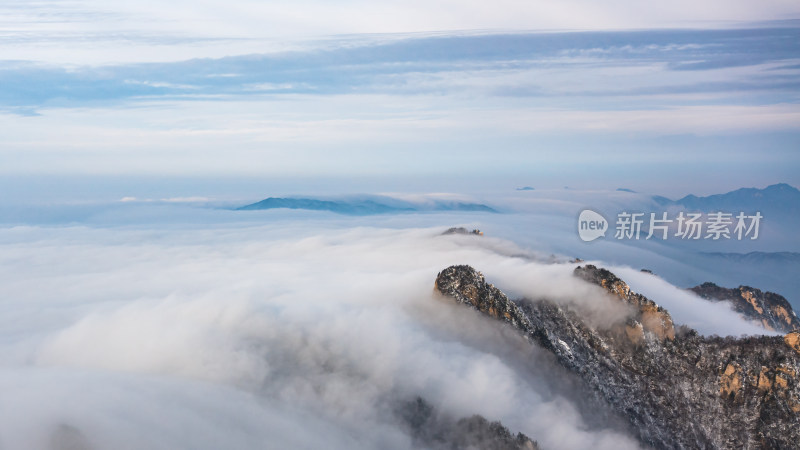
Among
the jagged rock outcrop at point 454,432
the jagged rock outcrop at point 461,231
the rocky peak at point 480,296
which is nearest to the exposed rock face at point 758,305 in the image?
the jagged rock outcrop at point 461,231

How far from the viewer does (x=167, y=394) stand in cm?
7662

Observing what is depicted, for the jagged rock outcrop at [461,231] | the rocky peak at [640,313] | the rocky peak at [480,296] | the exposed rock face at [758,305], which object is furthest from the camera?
the jagged rock outcrop at [461,231]

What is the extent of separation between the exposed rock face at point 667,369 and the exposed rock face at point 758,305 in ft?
216

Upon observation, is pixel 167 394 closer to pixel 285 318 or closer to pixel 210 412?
pixel 210 412

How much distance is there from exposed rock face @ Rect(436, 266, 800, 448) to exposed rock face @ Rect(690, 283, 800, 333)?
6598 centimetres

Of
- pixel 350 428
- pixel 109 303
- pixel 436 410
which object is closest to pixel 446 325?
pixel 436 410

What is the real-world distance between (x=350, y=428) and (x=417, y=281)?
1697 inches

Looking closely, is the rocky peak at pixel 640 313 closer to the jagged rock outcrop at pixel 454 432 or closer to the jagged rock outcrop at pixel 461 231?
the jagged rock outcrop at pixel 454 432

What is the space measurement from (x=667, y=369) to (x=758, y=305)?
7981cm

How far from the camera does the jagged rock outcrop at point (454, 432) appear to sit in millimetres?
66562

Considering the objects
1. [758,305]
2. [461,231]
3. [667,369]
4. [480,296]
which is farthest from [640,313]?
[461,231]

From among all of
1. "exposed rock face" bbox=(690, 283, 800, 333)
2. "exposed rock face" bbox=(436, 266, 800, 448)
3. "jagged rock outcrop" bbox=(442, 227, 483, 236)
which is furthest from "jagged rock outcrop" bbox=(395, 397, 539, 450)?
"jagged rock outcrop" bbox=(442, 227, 483, 236)

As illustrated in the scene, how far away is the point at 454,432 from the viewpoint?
7081 cm

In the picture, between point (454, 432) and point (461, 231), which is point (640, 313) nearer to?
point (454, 432)
